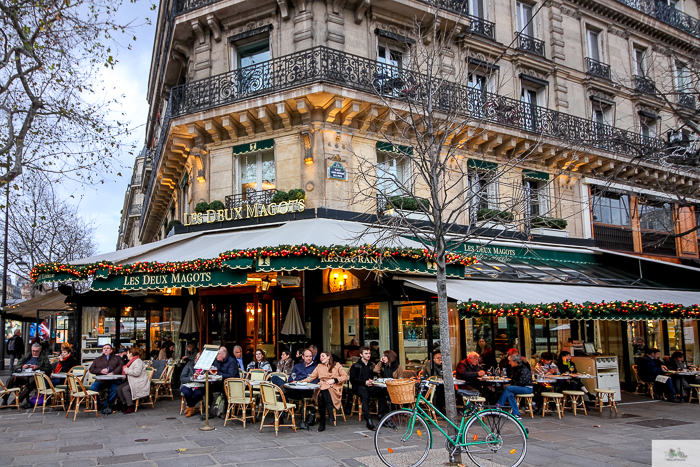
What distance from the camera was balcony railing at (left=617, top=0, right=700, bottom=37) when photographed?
19.1 meters

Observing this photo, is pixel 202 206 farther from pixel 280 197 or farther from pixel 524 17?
pixel 524 17

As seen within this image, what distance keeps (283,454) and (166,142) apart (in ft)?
33.8

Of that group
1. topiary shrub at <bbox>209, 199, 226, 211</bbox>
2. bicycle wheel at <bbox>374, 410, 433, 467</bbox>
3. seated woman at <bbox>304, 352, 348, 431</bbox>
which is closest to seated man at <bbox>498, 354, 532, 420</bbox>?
seated woman at <bbox>304, 352, 348, 431</bbox>

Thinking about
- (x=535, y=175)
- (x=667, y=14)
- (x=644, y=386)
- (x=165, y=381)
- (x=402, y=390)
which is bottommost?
(x=644, y=386)

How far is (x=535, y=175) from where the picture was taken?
52.3 ft

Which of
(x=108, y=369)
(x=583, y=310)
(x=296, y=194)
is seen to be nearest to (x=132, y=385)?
(x=108, y=369)

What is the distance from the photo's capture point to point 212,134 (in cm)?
1355


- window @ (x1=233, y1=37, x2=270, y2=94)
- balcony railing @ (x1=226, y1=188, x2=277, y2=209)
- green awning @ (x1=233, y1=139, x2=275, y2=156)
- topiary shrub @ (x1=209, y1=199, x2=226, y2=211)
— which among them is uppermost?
window @ (x1=233, y1=37, x2=270, y2=94)

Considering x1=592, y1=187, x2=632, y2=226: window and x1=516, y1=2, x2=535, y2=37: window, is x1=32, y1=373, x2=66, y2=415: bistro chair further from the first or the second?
x1=516, y1=2, x2=535, y2=37: window

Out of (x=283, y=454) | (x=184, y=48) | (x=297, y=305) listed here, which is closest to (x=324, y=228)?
(x=297, y=305)

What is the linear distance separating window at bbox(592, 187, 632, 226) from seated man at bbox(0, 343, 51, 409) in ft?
51.6

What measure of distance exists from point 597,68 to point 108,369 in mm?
17090

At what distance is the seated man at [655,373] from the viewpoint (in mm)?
12355

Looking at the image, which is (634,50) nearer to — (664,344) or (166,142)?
(664,344)
